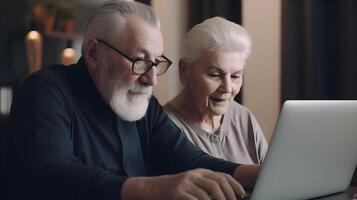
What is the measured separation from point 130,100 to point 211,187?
58 cm

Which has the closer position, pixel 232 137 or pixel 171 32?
pixel 232 137

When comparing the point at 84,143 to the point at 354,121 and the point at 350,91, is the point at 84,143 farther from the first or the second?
the point at 350,91

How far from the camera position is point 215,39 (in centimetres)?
178

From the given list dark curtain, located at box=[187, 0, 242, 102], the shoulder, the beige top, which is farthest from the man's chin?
dark curtain, located at box=[187, 0, 242, 102]

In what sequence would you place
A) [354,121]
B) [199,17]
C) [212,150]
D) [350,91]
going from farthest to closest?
[199,17] < [350,91] < [212,150] < [354,121]

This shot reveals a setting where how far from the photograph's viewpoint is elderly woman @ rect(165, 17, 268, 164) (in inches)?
69.9

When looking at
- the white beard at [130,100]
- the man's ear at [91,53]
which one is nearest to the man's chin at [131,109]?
the white beard at [130,100]

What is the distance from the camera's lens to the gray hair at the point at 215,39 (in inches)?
70.1

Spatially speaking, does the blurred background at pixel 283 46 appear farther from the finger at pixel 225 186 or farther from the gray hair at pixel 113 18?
the finger at pixel 225 186

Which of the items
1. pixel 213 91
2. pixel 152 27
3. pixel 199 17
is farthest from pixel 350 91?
pixel 152 27

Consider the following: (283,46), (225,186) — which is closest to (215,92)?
(225,186)

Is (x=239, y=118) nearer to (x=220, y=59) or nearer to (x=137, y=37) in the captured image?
(x=220, y=59)

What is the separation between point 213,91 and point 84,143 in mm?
582

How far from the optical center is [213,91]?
1.81 m
